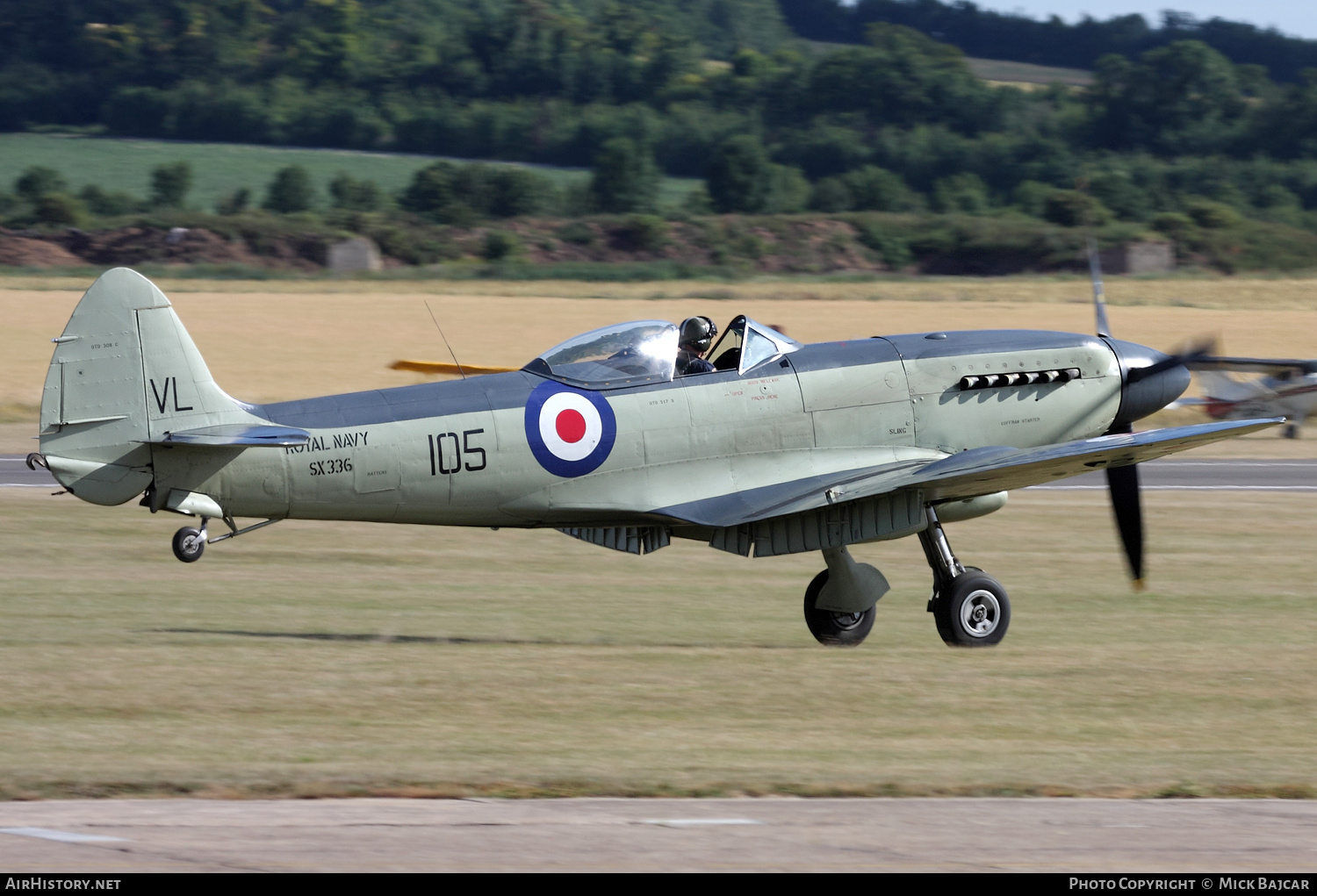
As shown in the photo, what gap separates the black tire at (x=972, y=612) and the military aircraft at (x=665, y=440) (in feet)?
0.05

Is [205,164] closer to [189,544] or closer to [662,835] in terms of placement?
[189,544]

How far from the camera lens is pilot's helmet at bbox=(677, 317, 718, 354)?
1093cm

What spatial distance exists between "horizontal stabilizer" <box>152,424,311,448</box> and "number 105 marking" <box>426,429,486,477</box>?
78 centimetres

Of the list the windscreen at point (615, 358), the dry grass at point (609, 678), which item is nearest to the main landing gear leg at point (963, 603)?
the dry grass at point (609, 678)

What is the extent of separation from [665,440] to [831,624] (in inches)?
73.0

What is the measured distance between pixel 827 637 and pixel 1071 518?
332 inches

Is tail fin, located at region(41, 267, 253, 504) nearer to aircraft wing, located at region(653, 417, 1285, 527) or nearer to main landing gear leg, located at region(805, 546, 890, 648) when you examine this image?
aircraft wing, located at region(653, 417, 1285, 527)

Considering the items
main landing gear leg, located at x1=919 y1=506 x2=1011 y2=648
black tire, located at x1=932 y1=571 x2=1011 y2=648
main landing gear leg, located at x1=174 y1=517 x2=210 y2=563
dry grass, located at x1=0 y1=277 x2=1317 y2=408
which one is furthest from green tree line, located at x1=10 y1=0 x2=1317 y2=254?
main landing gear leg, located at x1=174 y1=517 x2=210 y2=563

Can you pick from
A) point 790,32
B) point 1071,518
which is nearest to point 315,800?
point 1071,518

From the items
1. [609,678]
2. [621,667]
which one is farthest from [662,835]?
[621,667]

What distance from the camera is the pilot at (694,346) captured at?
10.9 metres

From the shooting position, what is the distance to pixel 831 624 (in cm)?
1130
